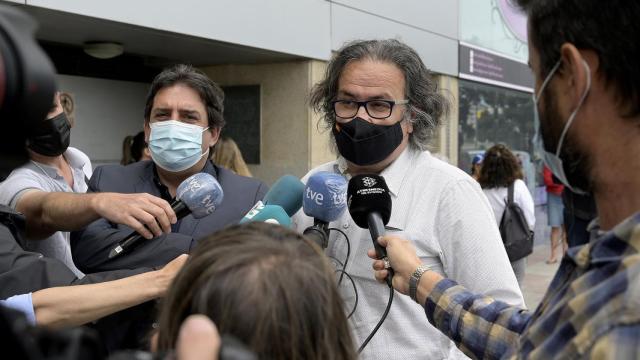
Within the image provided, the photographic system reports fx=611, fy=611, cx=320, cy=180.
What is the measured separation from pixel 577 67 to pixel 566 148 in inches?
6.8

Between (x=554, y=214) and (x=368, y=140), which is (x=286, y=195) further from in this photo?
(x=554, y=214)

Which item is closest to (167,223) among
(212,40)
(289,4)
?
(212,40)

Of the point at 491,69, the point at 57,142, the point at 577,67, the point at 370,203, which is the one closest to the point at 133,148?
the point at 57,142

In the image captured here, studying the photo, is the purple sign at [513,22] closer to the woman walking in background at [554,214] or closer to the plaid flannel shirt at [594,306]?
the woman walking in background at [554,214]

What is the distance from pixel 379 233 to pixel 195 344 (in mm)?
1237

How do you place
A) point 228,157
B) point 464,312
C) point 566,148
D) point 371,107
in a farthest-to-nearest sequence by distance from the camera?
point 228,157, point 371,107, point 464,312, point 566,148

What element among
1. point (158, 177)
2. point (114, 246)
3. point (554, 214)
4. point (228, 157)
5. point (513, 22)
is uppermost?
point (513, 22)

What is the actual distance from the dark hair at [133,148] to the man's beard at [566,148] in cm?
475

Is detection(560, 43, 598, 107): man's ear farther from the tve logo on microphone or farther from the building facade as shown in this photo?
the building facade

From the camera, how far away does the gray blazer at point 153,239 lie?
2061 mm

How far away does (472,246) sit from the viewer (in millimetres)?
1994

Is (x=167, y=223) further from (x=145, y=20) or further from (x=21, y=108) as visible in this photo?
(x=145, y=20)

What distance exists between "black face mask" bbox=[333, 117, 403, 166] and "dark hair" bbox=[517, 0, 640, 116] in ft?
3.43

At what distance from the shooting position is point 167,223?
1.93m
